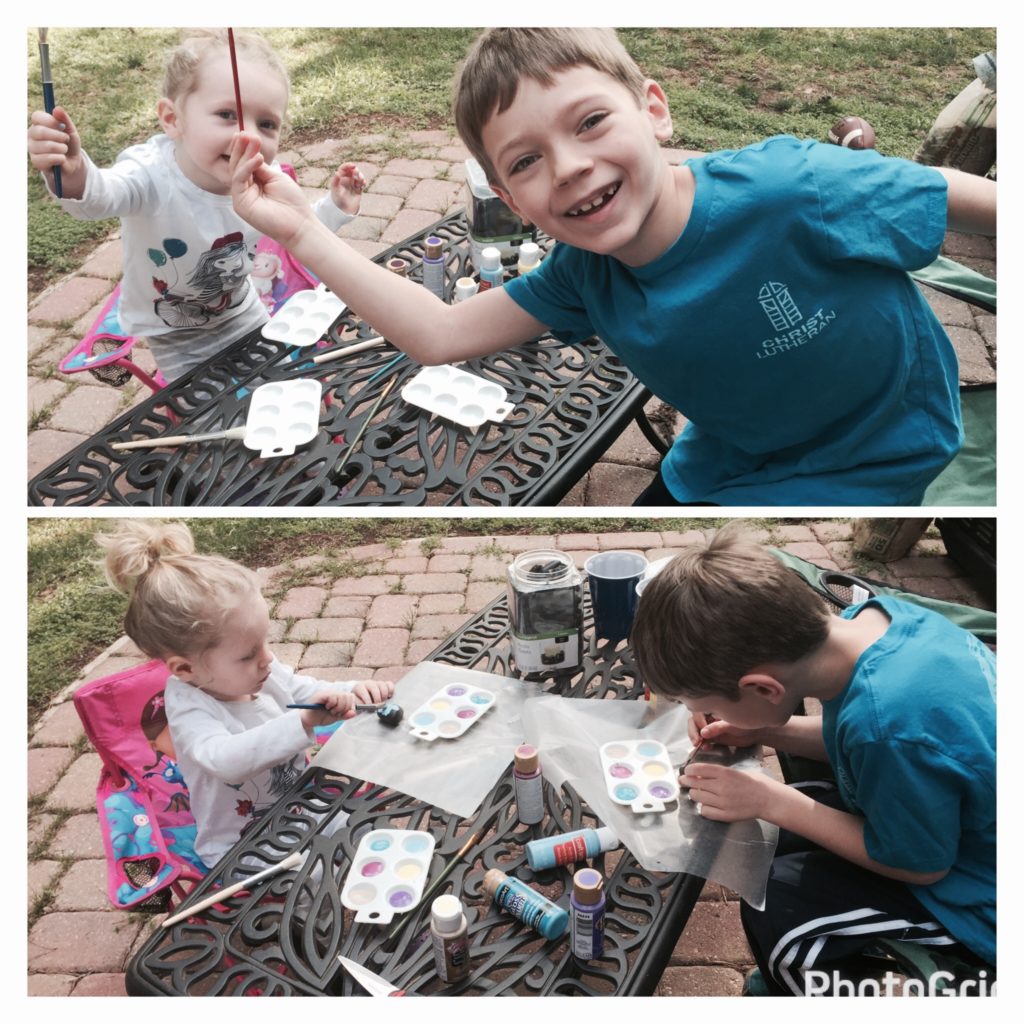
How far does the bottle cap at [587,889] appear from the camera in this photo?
1.53 metres

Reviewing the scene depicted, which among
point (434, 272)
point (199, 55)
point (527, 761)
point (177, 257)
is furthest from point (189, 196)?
point (527, 761)

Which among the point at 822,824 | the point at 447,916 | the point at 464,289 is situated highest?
the point at 464,289

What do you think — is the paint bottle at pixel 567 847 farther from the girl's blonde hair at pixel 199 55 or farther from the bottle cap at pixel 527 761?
the girl's blonde hair at pixel 199 55

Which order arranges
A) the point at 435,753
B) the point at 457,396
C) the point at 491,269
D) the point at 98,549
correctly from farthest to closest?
the point at 98,549, the point at 491,269, the point at 457,396, the point at 435,753

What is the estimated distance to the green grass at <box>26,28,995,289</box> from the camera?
4.71 m

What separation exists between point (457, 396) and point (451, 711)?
2.63 feet

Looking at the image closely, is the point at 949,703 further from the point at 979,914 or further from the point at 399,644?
the point at 399,644

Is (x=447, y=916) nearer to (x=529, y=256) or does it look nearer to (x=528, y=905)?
Result: (x=528, y=905)

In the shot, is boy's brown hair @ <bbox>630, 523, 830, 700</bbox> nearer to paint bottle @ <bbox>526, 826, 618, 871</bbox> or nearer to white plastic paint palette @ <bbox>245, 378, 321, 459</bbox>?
paint bottle @ <bbox>526, 826, 618, 871</bbox>

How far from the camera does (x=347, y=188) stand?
2891 millimetres

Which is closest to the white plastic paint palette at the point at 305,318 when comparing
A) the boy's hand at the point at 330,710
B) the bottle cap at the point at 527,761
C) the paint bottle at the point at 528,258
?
the paint bottle at the point at 528,258

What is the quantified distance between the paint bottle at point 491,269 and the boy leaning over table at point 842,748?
119 cm

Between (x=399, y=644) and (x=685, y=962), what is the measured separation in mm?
1625

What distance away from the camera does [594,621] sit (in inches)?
95.5
